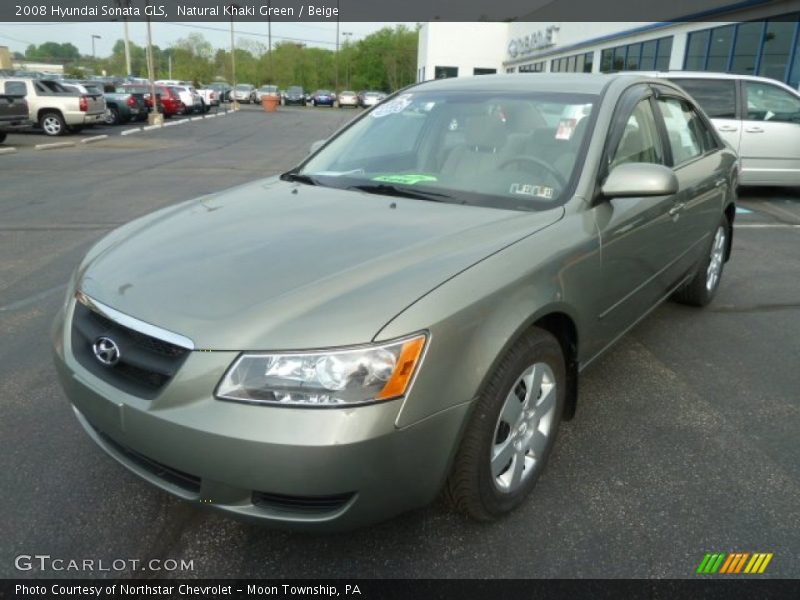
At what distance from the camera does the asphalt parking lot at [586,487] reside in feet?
7.25

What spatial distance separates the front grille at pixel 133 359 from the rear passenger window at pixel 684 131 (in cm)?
311

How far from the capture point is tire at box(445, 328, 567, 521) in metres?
2.10

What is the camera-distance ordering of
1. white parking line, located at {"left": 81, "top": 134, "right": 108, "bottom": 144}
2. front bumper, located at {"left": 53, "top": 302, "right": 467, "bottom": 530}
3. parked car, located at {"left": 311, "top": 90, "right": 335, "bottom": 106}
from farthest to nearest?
parked car, located at {"left": 311, "top": 90, "right": 335, "bottom": 106}
white parking line, located at {"left": 81, "top": 134, "right": 108, "bottom": 144}
front bumper, located at {"left": 53, "top": 302, "right": 467, "bottom": 530}

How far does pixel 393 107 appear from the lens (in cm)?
371

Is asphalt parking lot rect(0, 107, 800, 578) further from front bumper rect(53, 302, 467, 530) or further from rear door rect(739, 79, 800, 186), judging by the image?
rear door rect(739, 79, 800, 186)

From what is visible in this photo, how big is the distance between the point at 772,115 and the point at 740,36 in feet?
29.9

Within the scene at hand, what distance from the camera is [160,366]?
192 centimetres

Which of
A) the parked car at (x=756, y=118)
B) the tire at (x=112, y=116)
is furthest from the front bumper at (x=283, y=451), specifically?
the tire at (x=112, y=116)

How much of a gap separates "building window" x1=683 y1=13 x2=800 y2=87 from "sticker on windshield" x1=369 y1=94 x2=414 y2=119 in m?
14.3

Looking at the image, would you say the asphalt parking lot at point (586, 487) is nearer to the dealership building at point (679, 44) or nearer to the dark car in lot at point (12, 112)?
the dealership building at point (679, 44)

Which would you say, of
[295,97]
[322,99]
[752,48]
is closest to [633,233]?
[752,48]

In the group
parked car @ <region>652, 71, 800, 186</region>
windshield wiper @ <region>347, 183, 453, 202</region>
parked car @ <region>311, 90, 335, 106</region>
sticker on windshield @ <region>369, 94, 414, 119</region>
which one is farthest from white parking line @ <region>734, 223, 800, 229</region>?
parked car @ <region>311, 90, 335, 106</region>

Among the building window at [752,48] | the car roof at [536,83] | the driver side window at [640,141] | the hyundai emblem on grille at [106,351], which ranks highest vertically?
the building window at [752,48]

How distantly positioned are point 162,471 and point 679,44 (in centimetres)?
2181
